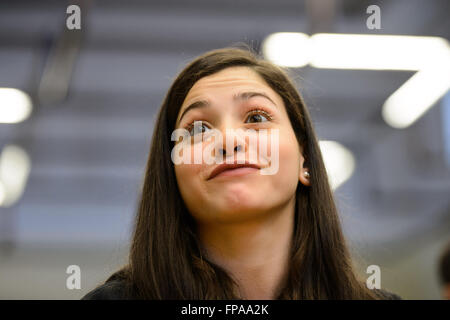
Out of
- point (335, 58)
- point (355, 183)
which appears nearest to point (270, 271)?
point (335, 58)

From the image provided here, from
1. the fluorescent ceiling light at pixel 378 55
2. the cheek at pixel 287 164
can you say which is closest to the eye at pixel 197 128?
the cheek at pixel 287 164

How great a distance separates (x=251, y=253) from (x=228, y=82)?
264 mm

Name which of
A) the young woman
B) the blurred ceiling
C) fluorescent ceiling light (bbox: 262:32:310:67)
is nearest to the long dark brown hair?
the young woman

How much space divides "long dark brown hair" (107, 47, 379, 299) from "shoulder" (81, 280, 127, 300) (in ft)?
0.04

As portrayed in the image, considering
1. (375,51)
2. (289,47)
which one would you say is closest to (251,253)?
(289,47)

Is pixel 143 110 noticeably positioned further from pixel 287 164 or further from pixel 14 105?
pixel 287 164

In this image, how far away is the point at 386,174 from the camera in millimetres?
4348

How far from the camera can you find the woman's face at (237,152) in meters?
0.82

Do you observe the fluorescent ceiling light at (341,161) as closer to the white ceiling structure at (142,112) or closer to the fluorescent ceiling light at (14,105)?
the white ceiling structure at (142,112)

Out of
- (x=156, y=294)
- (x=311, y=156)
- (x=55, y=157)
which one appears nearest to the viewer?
(x=156, y=294)
